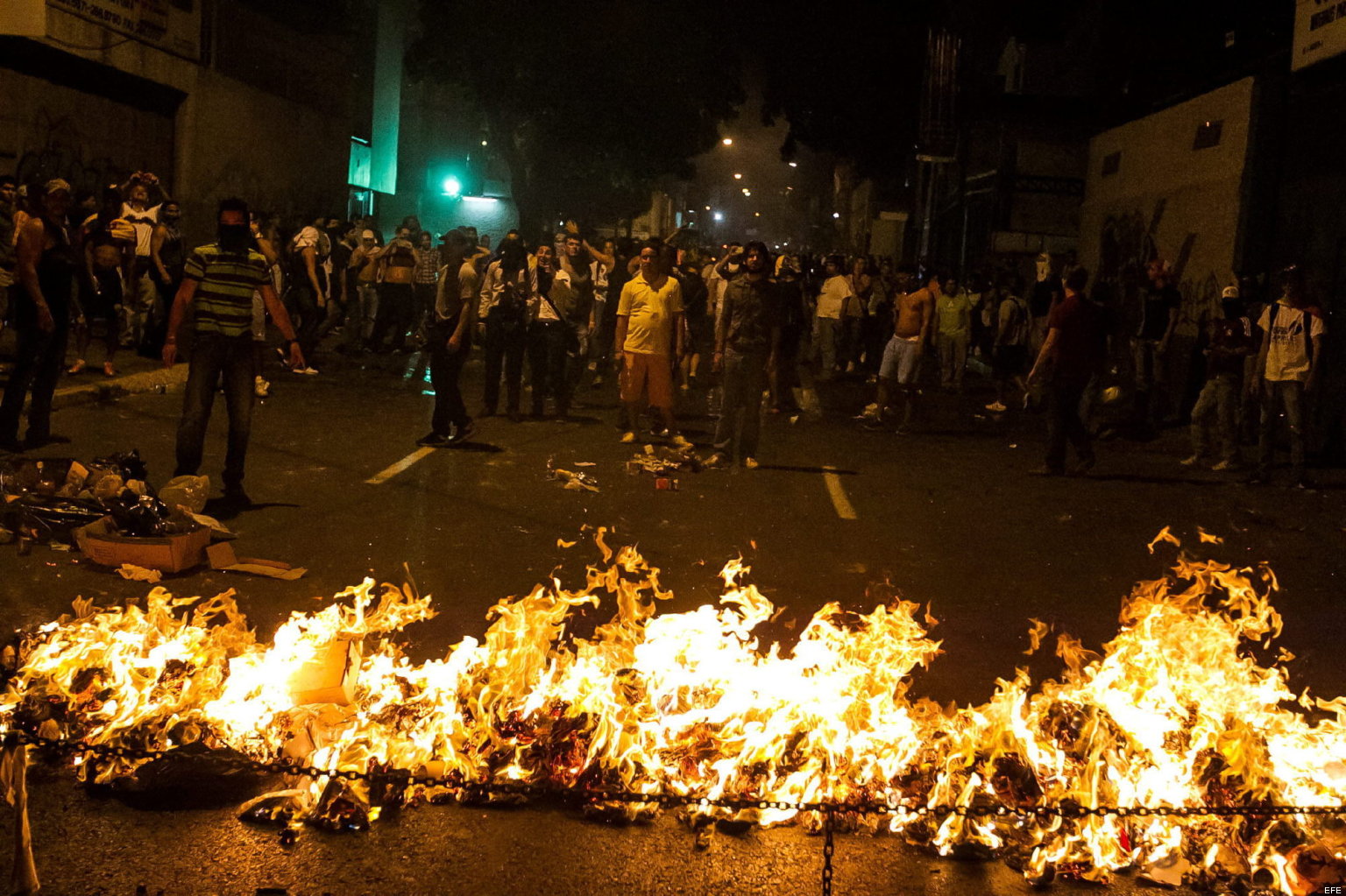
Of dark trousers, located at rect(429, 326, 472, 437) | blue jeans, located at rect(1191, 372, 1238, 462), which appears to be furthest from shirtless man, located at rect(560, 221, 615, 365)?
blue jeans, located at rect(1191, 372, 1238, 462)

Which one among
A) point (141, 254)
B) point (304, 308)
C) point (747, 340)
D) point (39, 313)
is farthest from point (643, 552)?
point (304, 308)

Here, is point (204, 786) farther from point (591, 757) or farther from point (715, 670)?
point (715, 670)

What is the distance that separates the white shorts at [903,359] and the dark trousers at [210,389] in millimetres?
7690

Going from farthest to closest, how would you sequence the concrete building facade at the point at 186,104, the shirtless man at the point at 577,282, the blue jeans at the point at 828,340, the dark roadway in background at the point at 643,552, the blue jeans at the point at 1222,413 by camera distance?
the blue jeans at the point at 828,340 < the concrete building facade at the point at 186,104 < the shirtless man at the point at 577,282 < the blue jeans at the point at 1222,413 < the dark roadway in background at the point at 643,552

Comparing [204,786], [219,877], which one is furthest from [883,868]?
[204,786]

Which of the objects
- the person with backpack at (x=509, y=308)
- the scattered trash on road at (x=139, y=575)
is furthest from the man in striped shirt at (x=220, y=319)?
the person with backpack at (x=509, y=308)

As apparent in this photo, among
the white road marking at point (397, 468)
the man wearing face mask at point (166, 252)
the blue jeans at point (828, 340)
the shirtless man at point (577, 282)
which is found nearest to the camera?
the white road marking at point (397, 468)

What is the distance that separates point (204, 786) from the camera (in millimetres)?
4398

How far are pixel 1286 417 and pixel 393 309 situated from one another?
11.9 metres

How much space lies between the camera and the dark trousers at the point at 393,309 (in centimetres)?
1859

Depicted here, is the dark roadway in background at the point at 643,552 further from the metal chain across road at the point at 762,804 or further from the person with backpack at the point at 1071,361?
the person with backpack at the point at 1071,361

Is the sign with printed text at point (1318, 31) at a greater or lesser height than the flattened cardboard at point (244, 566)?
greater

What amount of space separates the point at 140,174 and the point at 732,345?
27.7ft

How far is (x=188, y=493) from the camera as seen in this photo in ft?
25.8
